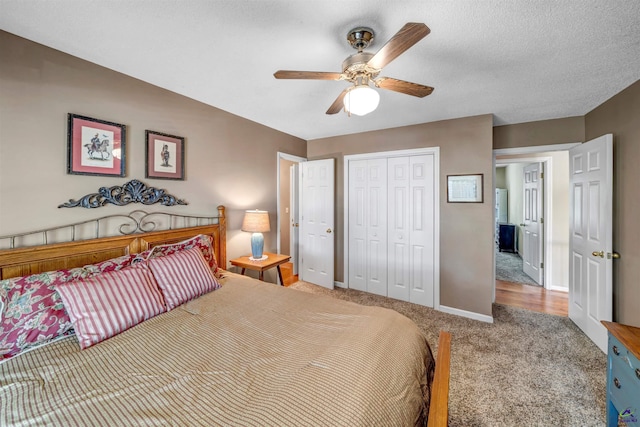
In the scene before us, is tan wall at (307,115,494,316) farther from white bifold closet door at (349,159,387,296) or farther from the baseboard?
white bifold closet door at (349,159,387,296)

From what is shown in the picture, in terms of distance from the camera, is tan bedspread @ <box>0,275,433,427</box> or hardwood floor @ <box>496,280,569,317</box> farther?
hardwood floor @ <box>496,280,569,317</box>

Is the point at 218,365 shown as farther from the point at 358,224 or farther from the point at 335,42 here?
the point at 358,224

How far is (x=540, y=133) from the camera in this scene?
310 cm

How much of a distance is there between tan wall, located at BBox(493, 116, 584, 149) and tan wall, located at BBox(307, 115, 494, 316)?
23.1 inches

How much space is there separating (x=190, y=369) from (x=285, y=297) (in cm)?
87

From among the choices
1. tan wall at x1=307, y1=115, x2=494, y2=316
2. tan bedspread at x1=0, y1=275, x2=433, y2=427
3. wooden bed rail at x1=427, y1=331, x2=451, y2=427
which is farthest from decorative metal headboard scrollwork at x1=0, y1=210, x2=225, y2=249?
tan wall at x1=307, y1=115, x2=494, y2=316

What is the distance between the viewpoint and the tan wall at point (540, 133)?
9.71 ft

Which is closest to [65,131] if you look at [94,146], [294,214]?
[94,146]

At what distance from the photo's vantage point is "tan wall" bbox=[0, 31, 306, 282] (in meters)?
1.61

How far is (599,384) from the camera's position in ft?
6.35

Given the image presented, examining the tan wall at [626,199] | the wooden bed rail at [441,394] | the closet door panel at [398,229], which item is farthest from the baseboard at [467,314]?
the wooden bed rail at [441,394]

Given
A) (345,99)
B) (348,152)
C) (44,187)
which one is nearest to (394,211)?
(348,152)

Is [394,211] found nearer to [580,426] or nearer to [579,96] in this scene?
[579,96]

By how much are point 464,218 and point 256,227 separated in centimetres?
253
